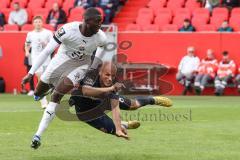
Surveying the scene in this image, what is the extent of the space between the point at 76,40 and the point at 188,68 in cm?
1222

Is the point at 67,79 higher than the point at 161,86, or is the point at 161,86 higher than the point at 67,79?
the point at 67,79

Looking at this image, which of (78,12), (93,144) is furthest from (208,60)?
(93,144)

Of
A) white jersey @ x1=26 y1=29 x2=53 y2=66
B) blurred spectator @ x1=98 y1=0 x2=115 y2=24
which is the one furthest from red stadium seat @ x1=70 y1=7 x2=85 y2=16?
white jersey @ x1=26 y1=29 x2=53 y2=66

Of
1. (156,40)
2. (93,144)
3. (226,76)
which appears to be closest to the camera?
(93,144)

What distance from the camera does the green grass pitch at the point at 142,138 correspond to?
960 centimetres

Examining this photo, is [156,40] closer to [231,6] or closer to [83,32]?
[231,6]

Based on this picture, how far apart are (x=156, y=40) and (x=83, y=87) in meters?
13.3

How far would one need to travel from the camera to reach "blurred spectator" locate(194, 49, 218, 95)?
21828 millimetres

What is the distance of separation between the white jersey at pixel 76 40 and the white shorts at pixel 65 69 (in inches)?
6.9

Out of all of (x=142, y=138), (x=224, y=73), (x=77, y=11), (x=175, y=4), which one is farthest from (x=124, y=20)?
(x=142, y=138)

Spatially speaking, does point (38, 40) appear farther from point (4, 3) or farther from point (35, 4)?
point (4, 3)

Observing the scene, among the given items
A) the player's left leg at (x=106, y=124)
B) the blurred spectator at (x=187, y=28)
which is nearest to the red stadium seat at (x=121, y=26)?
the blurred spectator at (x=187, y=28)

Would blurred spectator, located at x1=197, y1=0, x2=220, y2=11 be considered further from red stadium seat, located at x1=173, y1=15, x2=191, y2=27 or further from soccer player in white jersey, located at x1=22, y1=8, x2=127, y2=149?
soccer player in white jersey, located at x1=22, y1=8, x2=127, y2=149

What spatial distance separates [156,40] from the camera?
75.5ft
